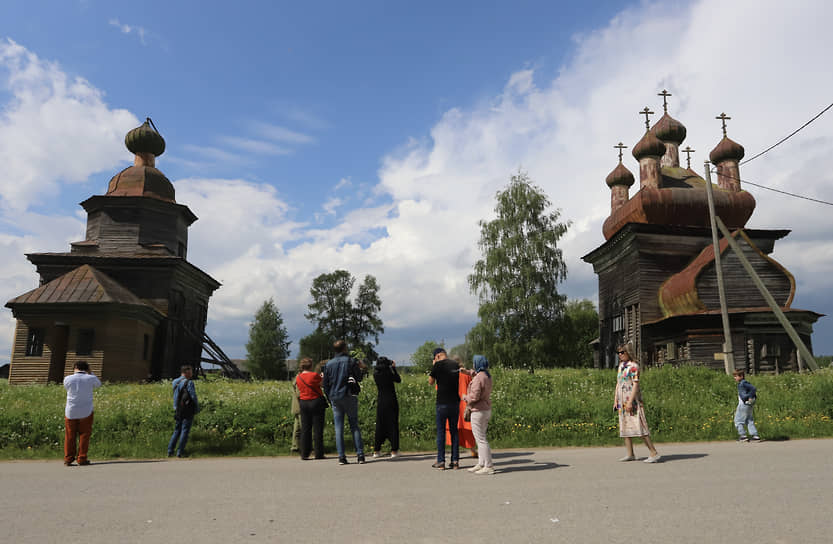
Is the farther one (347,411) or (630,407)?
(347,411)

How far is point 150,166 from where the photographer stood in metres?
36.7

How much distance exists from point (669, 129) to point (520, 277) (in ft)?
48.9

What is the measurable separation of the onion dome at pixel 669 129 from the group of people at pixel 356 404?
33.9 m

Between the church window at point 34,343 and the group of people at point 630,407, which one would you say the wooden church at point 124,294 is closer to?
the church window at point 34,343

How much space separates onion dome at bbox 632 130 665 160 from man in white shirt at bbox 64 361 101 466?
109 ft

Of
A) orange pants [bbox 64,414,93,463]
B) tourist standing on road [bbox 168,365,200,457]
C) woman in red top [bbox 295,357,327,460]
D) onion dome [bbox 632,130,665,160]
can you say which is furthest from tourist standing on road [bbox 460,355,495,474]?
onion dome [bbox 632,130,665,160]

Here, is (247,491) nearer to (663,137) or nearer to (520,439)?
(520,439)

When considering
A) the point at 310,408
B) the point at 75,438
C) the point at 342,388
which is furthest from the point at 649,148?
the point at 75,438

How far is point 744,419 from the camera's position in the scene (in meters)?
12.1

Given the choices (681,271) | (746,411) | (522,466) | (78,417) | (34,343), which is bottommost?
(522,466)

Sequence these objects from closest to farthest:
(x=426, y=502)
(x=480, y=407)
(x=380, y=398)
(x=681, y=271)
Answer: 1. (x=426, y=502)
2. (x=480, y=407)
3. (x=380, y=398)
4. (x=681, y=271)

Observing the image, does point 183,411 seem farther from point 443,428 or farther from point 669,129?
point 669,129

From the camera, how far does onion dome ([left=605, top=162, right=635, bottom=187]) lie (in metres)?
40.3

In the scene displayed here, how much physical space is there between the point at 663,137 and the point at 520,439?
3343cm
